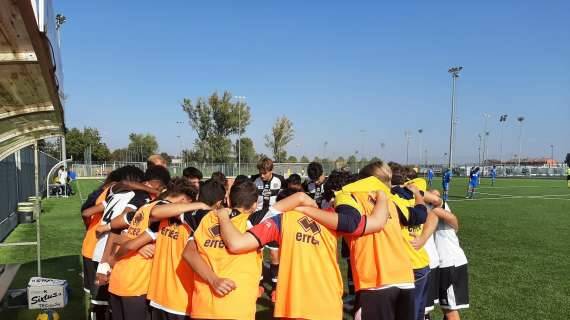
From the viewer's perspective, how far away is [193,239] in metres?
3.07

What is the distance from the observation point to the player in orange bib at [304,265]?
3004 millimetres

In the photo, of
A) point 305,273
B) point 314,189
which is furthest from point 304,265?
point 314,189

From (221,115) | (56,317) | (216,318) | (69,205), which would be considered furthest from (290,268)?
(221,115)

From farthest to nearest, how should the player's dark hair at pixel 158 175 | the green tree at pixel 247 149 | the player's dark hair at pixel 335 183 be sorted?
the green tree at pixel 247 149 → the player's dark hair at pixel 335 183 → the player's dark hair at pixel 158 175

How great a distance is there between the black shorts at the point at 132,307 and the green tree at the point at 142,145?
102m

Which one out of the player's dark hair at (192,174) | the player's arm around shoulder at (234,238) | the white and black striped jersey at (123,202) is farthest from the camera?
the player's dark hair at (192,174)

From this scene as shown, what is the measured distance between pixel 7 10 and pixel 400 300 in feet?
10.4

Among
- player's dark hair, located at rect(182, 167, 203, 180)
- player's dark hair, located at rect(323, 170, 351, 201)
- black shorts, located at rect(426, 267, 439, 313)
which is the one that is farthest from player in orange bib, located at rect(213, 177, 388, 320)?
player's dark hair, located at rect(323, 170, 351, 201)

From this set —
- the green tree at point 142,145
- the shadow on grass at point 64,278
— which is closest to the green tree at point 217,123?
the green tree at point 142,145

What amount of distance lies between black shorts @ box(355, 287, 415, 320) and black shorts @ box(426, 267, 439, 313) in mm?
1215

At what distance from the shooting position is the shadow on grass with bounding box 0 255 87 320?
20.2 feet

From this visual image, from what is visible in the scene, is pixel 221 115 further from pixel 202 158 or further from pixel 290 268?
pixel 290 268

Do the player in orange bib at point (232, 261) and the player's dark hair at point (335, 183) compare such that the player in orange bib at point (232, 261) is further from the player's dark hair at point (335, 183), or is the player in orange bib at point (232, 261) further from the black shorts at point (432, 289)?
the player's dark hair at point (335, 183)

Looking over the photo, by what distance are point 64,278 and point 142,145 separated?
10145 centimetres
